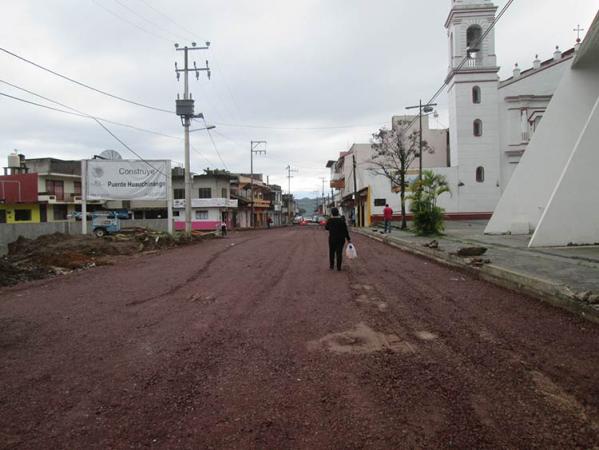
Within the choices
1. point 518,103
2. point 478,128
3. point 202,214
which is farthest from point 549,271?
point 202,214

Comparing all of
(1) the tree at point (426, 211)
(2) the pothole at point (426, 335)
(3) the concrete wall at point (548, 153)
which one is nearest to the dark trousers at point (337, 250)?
(2) the pothole at point (426, 335)

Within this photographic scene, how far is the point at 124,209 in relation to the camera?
52.6 metres

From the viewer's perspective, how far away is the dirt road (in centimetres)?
312

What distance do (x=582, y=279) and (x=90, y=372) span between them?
25.1 ft

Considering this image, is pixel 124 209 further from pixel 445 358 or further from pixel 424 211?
pixel 445 358

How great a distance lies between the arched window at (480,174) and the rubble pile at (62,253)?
26700 mm

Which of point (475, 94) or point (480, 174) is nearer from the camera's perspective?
point (475, 94)

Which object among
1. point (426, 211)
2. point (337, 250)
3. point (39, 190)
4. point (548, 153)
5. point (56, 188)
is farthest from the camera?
point (56, 188)

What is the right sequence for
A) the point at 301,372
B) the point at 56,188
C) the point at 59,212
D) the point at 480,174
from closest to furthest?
the point at 301,372
the point at 480,174
the point at 56,188
the point at 59,212

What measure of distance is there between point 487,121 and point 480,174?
4743 millimetres

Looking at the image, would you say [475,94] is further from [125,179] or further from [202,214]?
[202,214]

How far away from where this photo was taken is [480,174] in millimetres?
41531

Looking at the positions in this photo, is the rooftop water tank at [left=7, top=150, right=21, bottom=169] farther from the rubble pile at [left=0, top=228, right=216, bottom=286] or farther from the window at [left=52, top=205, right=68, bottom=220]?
the rubble pile at [left=0, top=228, right=216, bottom=286]

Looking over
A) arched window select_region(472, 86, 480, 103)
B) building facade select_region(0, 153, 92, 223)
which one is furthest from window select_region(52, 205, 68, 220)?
arched window select_region(472, 86, 480, 103)
